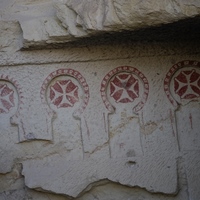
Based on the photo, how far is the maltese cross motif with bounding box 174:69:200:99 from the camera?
2.81m

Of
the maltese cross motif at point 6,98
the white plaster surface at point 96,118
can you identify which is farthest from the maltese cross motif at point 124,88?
the maltese cross motif at point 6,98

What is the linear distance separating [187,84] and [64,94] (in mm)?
795

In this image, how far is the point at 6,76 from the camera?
284cm

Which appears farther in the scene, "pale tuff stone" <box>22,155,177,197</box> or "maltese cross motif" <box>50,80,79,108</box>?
"maltese cross motif" <box>50,80,79,108</box>

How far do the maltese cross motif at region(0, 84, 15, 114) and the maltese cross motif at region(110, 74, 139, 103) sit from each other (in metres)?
0.65

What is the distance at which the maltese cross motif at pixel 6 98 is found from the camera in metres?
2.84

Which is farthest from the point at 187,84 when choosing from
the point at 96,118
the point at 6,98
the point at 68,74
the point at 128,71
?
the point at 6,98

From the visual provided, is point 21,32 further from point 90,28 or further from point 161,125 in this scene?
point 161,125

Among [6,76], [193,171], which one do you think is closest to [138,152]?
[193,171]

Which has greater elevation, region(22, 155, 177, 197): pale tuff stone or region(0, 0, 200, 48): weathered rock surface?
region(0, 0, 200, 48): weathered rock surface

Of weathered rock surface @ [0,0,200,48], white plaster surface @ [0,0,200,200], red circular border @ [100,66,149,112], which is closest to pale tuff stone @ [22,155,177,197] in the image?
white plaster surface @ [0,0,200,200]

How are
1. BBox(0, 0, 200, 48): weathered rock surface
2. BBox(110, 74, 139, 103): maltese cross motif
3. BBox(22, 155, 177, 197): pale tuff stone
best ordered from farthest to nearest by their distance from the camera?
BBox(110, 74, 139, 103): maltese cross motif
BBox(22, 155, 177, 197): pale tuff stone
BBox(0, 0, 200, 48): weathered rock surface

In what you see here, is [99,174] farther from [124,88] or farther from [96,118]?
[124,88]

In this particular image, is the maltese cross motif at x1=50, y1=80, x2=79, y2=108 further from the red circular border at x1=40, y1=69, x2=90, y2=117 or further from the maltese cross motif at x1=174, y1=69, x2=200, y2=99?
the maltese cross motif at x1=174, y1=69, x2=200, y2=99
